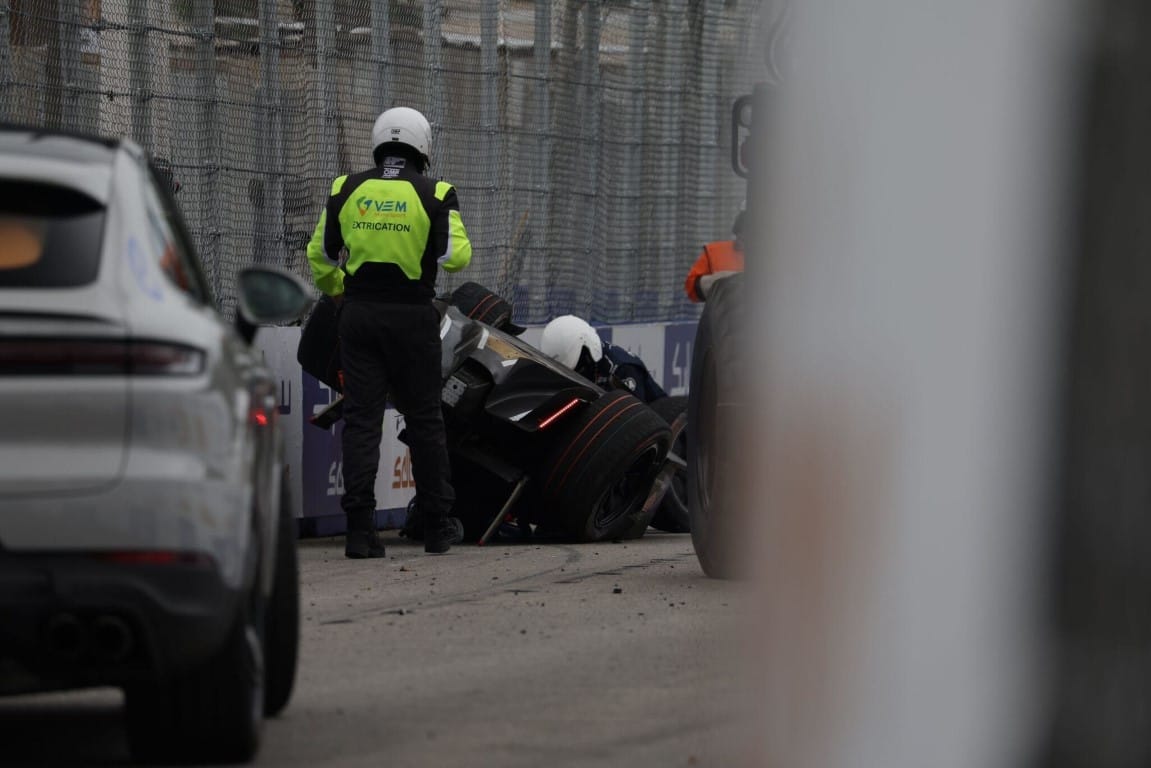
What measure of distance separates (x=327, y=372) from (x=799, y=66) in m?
9.87

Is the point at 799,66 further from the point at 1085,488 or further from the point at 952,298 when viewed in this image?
the point at 1085,488

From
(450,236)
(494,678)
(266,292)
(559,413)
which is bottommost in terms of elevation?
(559,413)

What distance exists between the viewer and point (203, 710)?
4.88 m

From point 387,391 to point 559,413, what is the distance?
108 cm

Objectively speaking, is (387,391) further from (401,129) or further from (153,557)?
(153,557)

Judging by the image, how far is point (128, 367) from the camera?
14.8 ft

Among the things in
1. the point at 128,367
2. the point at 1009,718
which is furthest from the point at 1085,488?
the point at 128,367

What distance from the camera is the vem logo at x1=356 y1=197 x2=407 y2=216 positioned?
11.1 m

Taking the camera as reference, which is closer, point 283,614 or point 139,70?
point 283,614

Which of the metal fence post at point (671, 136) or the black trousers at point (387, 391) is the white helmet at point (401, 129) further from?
the metal fence post at point (671, 136)

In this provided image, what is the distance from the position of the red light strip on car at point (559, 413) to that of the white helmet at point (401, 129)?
153 cm

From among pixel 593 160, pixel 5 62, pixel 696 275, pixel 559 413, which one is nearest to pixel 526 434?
pixel 559 413

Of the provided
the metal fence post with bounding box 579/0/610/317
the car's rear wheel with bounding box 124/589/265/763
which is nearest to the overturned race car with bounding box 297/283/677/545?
the metal fence post with bounding box 579/0/610/317

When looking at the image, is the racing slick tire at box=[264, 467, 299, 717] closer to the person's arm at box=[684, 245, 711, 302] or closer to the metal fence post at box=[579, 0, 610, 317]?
the person's arm at box=[684, 245, 711, 302]
